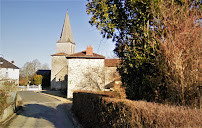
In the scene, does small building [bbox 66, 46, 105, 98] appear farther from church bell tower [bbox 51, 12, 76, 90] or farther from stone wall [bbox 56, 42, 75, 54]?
stone wall [bbox 56, 42, 75, 54]

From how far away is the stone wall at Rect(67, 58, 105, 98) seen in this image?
72.7 ft

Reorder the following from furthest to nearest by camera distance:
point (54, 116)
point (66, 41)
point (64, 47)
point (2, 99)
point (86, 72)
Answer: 1. point (64, 47)
2. point (66, 41)
3. point (86, 72)
4. point (54, 116)
5. point (2, 99)

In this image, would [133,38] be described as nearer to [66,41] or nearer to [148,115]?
[148,115]

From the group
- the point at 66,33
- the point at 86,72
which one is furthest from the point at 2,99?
the point at 66,33

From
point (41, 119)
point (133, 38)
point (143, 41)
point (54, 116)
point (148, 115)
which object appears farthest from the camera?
point (54, 116)

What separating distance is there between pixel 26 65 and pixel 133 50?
58014mm

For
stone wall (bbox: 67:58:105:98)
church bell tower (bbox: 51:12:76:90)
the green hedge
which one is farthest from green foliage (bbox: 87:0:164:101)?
church bell tower (bbox: 51:12:76:90)

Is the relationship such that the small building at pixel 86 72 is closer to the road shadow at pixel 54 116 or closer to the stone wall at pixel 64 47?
the road shadow at pixel 54 116

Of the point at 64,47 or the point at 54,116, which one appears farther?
the point at 64,47

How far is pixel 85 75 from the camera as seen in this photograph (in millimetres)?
22547

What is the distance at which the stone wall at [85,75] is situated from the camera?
72.7 ft

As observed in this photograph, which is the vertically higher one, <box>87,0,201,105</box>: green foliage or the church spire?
the church spire

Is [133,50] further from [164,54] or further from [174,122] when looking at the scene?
[174,122]

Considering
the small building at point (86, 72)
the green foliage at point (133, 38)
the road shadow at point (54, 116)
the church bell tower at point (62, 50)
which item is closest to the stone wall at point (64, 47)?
the church bell tower at point (62, 50)
